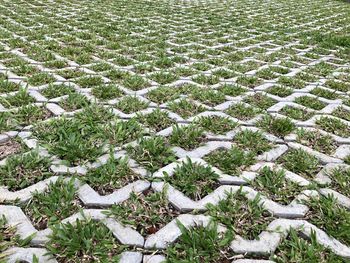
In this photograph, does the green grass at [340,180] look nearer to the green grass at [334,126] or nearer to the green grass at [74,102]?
the green grass at [334,126]

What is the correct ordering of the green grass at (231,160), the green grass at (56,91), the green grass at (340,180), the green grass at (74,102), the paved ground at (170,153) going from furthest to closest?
the green grass at (56,91) < the green grass at (74,102) < the green grass at (231,160) < the green grass at (340,180) < the paved ground at (170,153)

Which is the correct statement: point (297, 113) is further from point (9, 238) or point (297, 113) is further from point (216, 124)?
point (9, 238)

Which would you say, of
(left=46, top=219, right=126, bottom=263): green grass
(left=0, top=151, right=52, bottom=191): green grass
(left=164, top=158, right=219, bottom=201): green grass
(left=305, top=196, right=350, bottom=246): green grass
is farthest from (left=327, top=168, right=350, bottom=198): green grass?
(left=0, top=151, right=52, bottom=191): green grass

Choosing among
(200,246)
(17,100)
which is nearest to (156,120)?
(17,100)

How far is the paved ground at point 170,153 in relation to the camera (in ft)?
5.36

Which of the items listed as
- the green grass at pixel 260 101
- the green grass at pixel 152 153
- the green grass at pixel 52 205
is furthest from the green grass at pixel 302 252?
the green grass at pixel 260 101

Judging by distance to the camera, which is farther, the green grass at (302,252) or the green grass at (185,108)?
the green grass at (185,108)

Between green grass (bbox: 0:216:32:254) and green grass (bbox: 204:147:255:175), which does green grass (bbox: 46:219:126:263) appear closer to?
green grass (bbox: 0:216:32:254)

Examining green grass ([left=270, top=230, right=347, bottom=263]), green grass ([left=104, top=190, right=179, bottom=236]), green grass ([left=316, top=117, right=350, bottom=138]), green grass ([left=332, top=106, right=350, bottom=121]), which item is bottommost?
green grass ([left=332, top=106, right=350, bottom=121])

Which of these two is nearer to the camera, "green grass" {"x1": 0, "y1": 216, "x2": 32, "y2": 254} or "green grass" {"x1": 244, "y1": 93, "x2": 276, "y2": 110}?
"green grass" {"x1": 0, "y1": 216, "x2": 32, "y2": 254}

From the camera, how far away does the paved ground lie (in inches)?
64.4

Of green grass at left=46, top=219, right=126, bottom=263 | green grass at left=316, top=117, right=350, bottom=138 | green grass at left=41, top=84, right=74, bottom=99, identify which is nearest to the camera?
green grass at left=46, top=219, right=126, bottom=263

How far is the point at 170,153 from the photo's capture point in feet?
7.56

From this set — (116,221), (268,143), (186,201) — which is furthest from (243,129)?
(116,221)
